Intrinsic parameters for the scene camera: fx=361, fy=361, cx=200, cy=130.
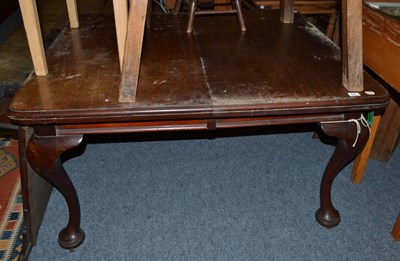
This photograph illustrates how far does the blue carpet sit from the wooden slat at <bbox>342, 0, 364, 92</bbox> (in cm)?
62

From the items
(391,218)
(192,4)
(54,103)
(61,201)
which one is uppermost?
(192,4)

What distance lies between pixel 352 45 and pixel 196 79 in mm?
467

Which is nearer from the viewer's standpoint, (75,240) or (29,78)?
(29,78)

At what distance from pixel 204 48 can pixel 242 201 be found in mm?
650

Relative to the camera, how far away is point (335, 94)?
1.07m

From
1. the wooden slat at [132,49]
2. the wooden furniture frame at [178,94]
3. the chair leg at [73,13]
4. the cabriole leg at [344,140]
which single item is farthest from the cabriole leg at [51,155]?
the cabriole leg at [344,140]

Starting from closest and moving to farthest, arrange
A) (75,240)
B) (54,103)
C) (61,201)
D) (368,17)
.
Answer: (54,103), (75,240), (368,17), (61,201)

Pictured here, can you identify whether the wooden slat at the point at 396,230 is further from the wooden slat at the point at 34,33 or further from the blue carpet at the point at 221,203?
the wooden slat at the point at 34,33

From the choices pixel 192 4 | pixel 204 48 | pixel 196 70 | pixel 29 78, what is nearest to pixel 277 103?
pixel 196 70

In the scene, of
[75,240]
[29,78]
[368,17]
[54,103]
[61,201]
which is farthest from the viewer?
[61,201]

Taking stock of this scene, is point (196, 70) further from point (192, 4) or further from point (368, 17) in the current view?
point (368, 17)

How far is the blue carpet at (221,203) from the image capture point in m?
1.32

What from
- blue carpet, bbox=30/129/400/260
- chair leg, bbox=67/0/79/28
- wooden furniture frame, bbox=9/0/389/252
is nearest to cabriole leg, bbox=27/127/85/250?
wooden furniture frame, bbox=9/0/389/252

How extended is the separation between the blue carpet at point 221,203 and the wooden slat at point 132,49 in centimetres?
61
